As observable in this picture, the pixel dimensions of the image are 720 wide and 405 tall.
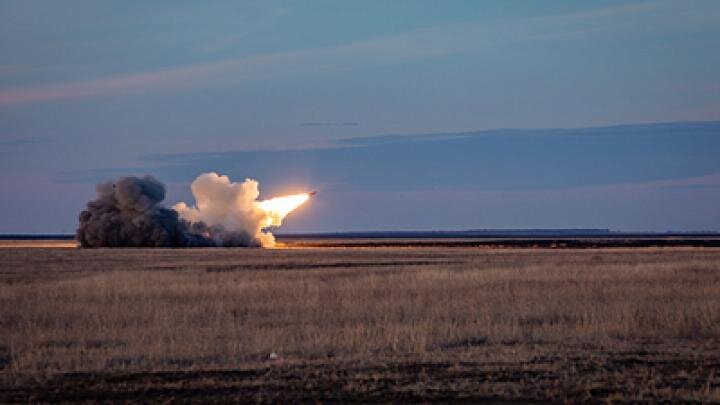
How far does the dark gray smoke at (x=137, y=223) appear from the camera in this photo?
3888 inches

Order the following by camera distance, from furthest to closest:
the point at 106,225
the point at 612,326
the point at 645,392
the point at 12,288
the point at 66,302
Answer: the point at 106,225 → the point at 12,288 → the point at 66,302 → the point at 612,326 → the point at 645,392

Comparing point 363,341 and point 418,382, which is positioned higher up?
point 363,341

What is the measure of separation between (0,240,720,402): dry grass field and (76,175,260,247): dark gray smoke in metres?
64.7

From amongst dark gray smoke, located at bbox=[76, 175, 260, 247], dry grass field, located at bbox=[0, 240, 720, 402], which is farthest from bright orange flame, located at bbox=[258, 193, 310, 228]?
dry grass field, located at bbox=[0, 240, 720, 402]

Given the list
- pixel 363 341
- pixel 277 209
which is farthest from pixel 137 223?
pixel 363 341

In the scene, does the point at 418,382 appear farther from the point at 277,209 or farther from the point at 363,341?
the point at 277,209

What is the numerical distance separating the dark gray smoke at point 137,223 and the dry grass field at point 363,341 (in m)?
64.7

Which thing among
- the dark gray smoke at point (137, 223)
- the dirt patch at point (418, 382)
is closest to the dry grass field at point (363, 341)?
the dirt patch at point (418, 382)

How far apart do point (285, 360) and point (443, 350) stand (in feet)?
10.1

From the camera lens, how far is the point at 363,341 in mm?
18781

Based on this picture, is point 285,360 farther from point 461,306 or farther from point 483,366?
point 461,306

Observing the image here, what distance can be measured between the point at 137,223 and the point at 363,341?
273 feet

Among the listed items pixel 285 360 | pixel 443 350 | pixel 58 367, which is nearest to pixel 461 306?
pixel 443 350

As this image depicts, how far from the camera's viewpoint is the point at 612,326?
67.9 feet
